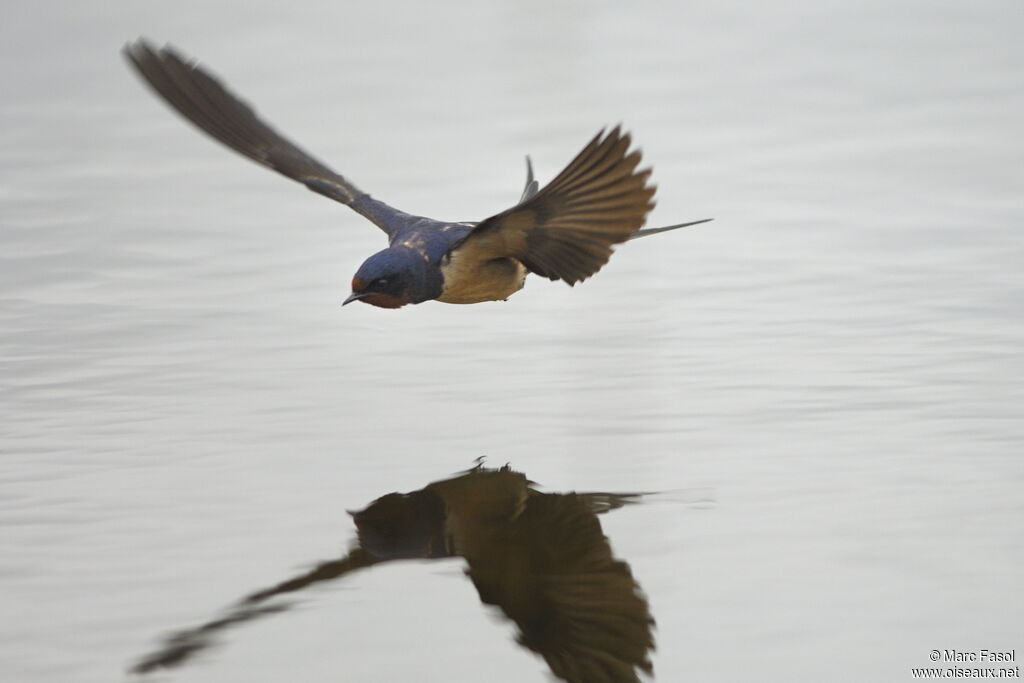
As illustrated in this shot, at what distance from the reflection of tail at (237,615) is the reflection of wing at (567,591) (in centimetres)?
34

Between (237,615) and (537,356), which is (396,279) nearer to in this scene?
(537,356)

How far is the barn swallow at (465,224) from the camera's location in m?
5.57

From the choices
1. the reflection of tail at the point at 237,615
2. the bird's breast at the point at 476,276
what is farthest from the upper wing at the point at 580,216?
the reflection of tail at the point at 237,615

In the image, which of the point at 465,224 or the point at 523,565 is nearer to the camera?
the point at 523,565

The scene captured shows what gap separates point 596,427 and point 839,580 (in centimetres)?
158

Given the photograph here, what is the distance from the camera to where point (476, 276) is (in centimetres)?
660

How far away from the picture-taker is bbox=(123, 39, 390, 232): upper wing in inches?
273

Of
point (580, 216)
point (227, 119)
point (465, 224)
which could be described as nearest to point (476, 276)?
point (465, 224)

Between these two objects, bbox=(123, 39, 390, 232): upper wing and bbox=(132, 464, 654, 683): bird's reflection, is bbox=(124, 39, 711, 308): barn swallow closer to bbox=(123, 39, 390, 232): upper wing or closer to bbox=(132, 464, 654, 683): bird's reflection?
bbox=(123, 39, 390, 232): upper wing

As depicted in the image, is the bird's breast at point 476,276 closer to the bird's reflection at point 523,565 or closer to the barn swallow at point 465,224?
the barn swallow at point 465,224

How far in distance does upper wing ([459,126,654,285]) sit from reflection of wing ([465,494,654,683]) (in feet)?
2.73

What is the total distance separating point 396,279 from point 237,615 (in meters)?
2.02

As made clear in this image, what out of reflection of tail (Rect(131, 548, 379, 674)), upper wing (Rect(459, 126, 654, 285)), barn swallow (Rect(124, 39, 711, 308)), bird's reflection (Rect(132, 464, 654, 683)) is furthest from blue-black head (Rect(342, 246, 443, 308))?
reflection of tail (Rect(131, 548, 379, 674))

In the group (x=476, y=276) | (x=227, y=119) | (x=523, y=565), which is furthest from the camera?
(x=227, y=119)
